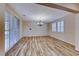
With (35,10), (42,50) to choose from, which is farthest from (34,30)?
(42,50)

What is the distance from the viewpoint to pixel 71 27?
19.5 feet

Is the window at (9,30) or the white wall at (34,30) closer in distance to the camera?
the window at (9,30)

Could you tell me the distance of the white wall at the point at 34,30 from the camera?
12.7m

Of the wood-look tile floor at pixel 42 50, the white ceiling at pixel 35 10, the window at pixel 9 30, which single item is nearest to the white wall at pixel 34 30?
the white ceiling at pixel 35 10

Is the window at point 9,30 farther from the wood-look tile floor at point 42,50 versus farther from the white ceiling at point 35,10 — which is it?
the white ceiling at point 35,10

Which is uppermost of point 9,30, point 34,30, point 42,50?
point 9,30

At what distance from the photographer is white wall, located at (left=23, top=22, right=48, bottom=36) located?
499 inches

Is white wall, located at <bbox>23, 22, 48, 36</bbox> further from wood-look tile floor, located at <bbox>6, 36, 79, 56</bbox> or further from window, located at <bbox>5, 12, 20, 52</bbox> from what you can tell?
window, located at <bbox>5, 12, 20, 52</bbox>

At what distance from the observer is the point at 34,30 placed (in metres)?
13.0

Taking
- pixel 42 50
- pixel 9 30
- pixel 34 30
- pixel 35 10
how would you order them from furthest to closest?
pixel 34 30, pixel 35 10, pixel 42 50, pixel 9 30

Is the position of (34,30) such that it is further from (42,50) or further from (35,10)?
(42,50)

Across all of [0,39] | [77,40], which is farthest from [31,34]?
[0,39]

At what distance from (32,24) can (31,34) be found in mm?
1150

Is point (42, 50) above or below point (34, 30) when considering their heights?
below
